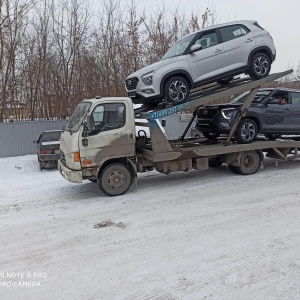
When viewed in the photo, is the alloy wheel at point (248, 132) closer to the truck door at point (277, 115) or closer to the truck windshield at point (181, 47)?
the truck door at point (277, 115)

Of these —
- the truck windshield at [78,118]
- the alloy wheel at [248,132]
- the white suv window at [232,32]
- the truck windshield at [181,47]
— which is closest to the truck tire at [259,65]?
the white suv window at [232,32]

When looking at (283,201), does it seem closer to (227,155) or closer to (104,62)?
(227,155)

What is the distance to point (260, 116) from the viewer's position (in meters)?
7.85

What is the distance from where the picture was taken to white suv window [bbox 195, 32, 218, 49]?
7.19 metres

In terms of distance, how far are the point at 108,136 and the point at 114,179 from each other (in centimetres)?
98

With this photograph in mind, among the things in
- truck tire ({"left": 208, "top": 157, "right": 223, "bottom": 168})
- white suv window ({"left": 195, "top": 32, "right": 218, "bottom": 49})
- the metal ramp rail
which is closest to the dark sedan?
the metal ramp rail

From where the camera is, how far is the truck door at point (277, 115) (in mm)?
7957

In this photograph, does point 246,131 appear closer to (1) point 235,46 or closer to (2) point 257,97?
(2) point 257,97

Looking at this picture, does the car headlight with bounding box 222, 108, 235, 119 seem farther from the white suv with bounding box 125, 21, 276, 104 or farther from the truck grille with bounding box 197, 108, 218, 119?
the white suv with bounding box 125, 21, 276, 104

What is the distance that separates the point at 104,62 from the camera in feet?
54.9

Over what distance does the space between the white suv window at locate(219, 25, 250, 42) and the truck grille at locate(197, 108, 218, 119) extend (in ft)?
6.14

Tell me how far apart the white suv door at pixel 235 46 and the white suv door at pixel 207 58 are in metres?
0.16

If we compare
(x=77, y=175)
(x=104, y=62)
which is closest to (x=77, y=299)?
(x=77, y=175)

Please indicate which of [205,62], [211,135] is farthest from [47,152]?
[205,62]
